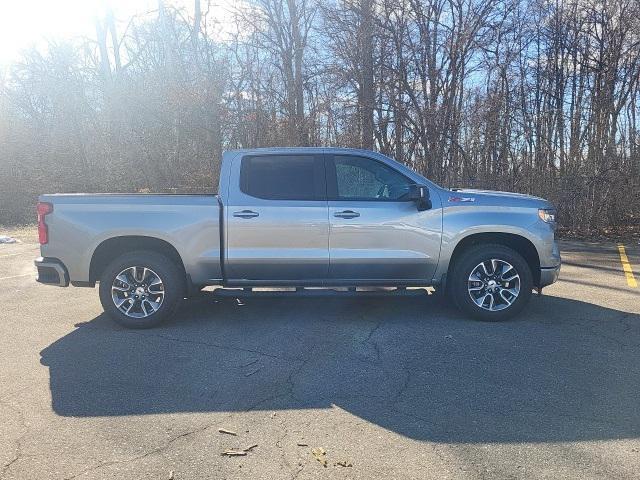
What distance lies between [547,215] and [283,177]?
3026 mm

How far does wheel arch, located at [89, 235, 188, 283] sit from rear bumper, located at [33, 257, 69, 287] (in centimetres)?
27

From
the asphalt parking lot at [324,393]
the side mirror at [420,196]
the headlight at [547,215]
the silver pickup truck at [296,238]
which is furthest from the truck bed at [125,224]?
the headlight at [547,215]

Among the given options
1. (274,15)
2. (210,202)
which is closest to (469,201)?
(210,202)

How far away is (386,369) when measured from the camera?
4551mm

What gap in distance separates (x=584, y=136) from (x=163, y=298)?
13.6m

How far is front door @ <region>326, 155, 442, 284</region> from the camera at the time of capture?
5797 mm

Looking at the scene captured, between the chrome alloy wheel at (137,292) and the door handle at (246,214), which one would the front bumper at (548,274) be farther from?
the chrome alloy wheel at (137,292)

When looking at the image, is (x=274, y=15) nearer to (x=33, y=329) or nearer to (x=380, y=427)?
(x=33, y=329)

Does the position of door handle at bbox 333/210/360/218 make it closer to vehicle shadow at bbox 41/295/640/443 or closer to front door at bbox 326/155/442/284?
front door at bbox 326/155/442/284

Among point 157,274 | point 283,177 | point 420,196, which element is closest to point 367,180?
point 420,196

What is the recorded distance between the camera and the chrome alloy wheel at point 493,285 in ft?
19.3

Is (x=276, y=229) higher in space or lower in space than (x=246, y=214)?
lower

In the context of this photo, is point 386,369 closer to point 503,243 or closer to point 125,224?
point 503,243

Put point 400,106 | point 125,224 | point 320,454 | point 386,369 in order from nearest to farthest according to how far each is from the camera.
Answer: point 320,454
point 386,369
point 125,224
point 400,106
